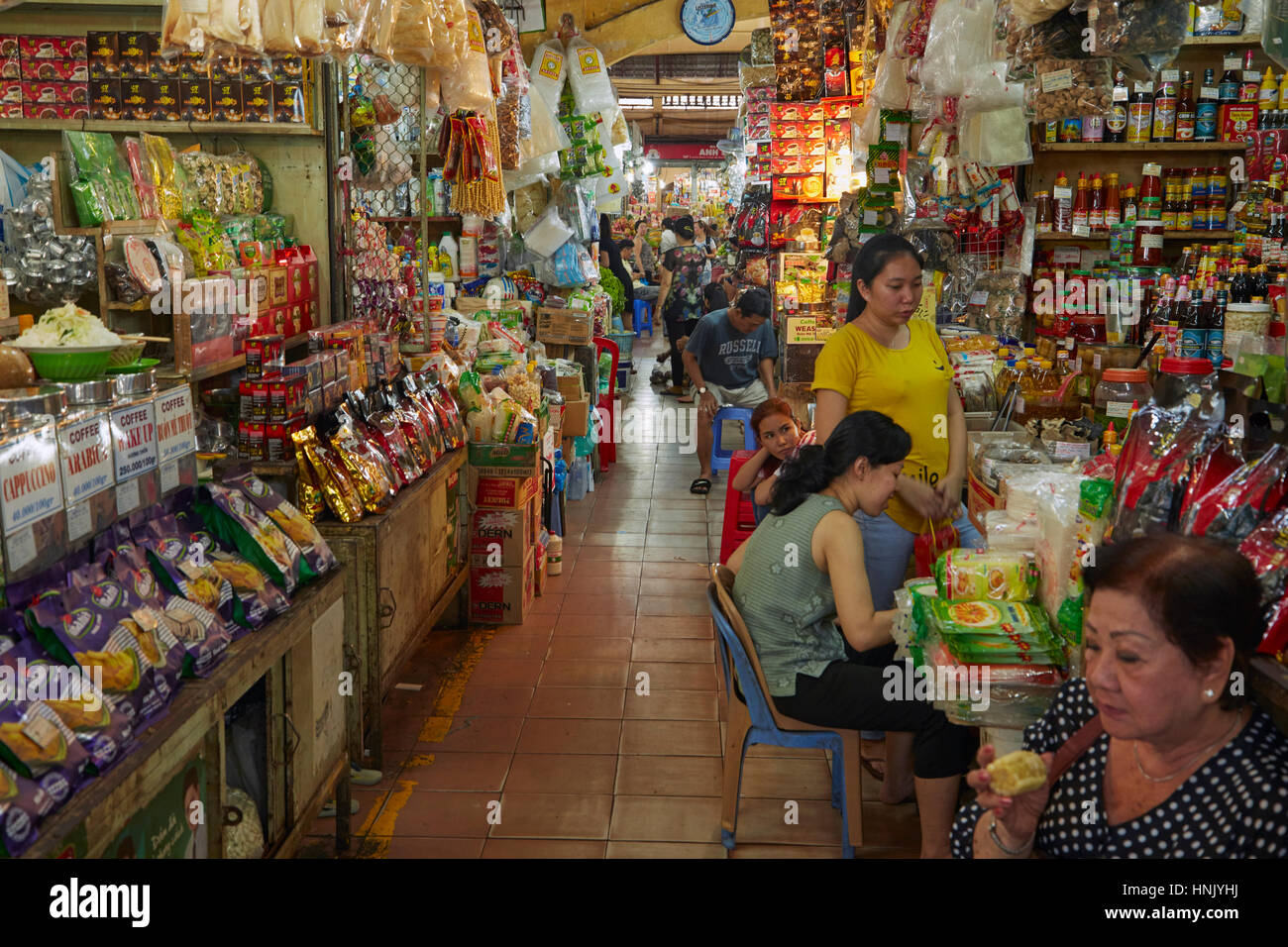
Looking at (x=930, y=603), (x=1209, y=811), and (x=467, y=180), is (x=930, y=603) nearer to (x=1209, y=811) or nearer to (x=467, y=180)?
(x=1209, y=811)

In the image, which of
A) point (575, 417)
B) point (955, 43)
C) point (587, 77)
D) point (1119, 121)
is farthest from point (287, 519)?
point (587, 77)

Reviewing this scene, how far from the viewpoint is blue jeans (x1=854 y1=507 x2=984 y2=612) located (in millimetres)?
3721

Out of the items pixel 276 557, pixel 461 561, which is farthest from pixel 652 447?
pixel 276 557

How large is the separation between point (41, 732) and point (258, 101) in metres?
3.10

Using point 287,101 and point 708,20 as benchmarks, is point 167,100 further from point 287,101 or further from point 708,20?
point 708,20

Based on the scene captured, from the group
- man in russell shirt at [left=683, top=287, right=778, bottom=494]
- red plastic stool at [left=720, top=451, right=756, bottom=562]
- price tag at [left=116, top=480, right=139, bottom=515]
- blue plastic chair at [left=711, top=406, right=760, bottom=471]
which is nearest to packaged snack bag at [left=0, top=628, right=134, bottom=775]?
price tag at [left=116, top=480, right=139, bottom=515]

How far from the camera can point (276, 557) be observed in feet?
9.35

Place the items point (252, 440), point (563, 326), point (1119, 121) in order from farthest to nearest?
Answer: point (563, 326)
point (1119, 121)
point (252, 440)

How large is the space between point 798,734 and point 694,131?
21.6 m

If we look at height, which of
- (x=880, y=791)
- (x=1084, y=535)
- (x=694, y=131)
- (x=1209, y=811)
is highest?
(x=694, y=131)

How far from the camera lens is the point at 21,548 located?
1.95m

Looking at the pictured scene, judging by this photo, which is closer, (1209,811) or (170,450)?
(1209,811)

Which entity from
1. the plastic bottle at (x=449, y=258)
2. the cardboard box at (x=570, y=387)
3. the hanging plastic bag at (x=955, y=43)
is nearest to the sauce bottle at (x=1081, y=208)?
the hanging plastic bag at (x=955, y=43)

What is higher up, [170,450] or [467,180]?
[467,180]
